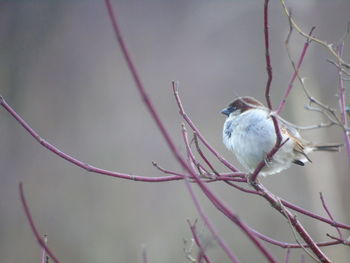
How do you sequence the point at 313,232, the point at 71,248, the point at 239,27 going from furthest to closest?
1. the point at 239,27
2. the point at 71,248
3. the point at 313,232

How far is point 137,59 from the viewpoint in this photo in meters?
7.89

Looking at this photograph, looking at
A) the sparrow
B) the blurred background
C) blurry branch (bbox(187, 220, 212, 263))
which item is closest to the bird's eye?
the sparrow

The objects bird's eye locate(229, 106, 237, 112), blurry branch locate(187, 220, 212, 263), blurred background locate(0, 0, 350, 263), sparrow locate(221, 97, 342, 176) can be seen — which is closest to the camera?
blurry branch locate(187, 220, 212, 263)

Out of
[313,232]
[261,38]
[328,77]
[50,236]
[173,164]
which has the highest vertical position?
[261,38]

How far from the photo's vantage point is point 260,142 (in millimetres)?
2514

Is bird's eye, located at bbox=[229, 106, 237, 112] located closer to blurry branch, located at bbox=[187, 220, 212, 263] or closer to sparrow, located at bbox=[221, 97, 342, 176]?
sparrow, located at bbox=[221, 97, 342, 176]

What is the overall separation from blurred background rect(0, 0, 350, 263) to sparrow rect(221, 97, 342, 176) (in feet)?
12.3

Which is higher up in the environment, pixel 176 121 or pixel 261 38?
pixel 261 38

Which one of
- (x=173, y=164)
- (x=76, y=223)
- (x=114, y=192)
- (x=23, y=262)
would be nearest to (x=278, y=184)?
(x=173, y=164)

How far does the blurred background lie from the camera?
6.81 metres

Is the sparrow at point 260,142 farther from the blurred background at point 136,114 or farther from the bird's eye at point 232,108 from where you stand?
the blurred background at point 136,114

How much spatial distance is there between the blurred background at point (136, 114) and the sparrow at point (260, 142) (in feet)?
12.3

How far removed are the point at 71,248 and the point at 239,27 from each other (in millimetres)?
3783

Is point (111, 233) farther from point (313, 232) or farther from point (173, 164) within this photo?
point (313, 232)
